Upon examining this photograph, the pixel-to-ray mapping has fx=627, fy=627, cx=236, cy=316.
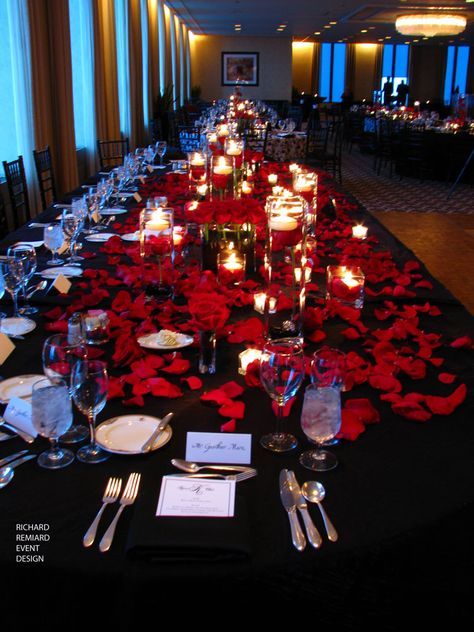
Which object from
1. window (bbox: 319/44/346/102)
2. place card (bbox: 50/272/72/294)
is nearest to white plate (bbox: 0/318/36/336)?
place card (bbox: 50/272/72/294)

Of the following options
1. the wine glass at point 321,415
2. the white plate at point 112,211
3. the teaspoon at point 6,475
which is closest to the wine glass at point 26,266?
the teaspoon at point 6,475

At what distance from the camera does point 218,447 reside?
1281 millimetres

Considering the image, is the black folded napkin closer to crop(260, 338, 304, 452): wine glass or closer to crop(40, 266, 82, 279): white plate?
crop(260, 338, 304, 452): wine glass

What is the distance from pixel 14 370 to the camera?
1.66 m

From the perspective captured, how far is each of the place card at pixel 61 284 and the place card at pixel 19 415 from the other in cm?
94

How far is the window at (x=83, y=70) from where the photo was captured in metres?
8.00

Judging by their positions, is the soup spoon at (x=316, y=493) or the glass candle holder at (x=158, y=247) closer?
the soup spoon at (x=316, y=493)

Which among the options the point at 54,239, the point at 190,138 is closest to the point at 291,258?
the point at 54,239

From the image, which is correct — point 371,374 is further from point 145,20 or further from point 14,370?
point 145,20

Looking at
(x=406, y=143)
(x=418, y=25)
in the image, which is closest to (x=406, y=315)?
(x=406, y=143)

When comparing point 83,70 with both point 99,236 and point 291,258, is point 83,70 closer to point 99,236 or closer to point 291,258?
point 99,236

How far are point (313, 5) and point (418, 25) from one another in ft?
7.38

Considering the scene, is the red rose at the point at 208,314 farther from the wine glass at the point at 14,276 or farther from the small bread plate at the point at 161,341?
the wine glass at the point at 14,276

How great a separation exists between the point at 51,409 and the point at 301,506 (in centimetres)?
49
